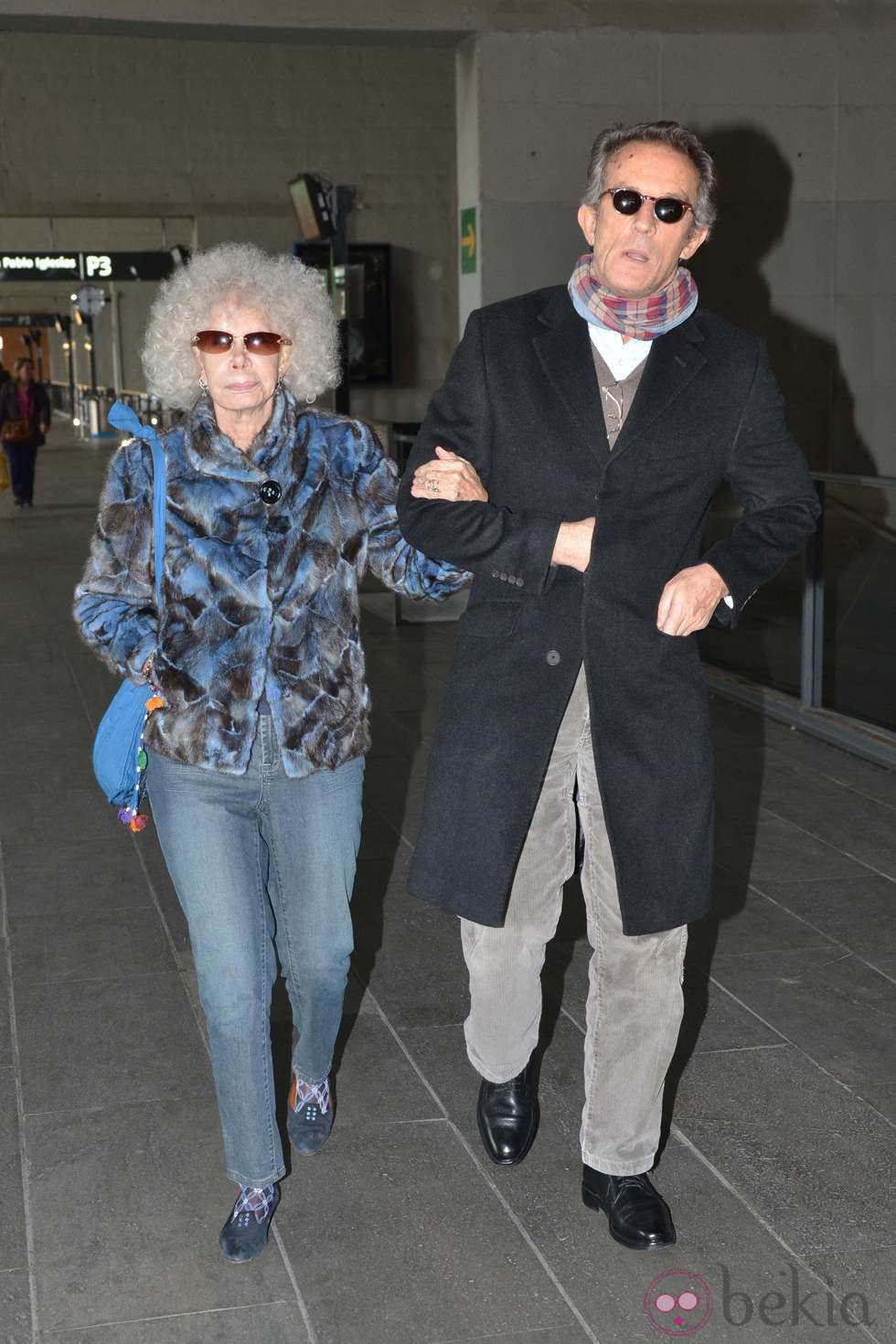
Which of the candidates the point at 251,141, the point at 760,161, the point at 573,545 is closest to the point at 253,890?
the point at 573,545

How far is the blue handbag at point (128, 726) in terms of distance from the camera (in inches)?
111

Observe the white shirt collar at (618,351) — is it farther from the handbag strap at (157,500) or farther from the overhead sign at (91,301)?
the overhead sign at (91,301)

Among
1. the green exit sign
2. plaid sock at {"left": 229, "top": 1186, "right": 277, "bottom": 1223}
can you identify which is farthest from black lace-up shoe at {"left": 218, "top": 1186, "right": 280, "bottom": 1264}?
the green exit sign

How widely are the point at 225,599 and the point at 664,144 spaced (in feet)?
3.59

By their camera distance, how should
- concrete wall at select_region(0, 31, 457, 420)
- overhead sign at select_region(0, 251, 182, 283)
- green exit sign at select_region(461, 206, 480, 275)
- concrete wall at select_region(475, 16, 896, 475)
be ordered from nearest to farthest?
concrete wall at select_region(475, 16, 896, 475)
green exit sign at select_region(461, 206, 480, 275)
concrete wall at select_region(0, 31, 457, 420)
overhead sign at select_region(0, 251, 182, 283)

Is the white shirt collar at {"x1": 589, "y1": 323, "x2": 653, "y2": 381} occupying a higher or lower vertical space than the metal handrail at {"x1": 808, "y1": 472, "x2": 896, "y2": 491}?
higher

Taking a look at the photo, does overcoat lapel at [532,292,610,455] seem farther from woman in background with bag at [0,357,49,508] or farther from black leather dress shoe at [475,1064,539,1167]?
woman in background with bag at [0,357,49,508]

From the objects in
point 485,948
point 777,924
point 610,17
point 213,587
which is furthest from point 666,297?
point 610,17

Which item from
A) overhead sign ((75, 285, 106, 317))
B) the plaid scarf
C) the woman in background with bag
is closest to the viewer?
the plaid scarf

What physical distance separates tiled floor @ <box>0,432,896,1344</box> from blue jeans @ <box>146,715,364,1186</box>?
28cm

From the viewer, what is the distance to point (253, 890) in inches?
113

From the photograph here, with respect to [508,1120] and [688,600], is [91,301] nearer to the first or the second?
[508,1120]

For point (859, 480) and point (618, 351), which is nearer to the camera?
point (618, 351)

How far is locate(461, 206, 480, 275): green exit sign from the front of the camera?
10.3 meters
